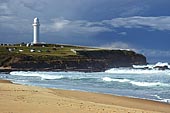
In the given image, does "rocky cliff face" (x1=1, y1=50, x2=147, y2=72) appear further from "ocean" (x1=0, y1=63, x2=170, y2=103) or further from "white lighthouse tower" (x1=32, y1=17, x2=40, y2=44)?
"ocean" (x1=0, y1=63, x2=170, y2=103)

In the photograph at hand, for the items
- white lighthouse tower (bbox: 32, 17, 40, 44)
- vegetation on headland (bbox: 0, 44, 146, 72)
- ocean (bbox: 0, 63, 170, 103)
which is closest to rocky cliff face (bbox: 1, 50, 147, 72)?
vegetation on headland (bbox: 0, 44, 146, 72)

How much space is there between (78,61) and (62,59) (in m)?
5.06

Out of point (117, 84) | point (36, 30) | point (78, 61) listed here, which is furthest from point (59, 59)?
point (117, 84)

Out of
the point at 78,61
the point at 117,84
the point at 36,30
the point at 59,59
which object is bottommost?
the point at 117,84

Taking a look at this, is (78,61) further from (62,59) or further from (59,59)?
(59,59)

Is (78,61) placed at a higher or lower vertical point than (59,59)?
lower

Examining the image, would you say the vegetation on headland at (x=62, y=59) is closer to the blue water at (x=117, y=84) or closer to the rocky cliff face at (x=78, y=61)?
the rocky cliff face at (x=78, y=61)

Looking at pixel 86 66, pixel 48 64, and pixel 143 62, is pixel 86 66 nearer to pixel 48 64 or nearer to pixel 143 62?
pixel 48 64

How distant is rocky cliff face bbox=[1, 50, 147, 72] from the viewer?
97.4 meters

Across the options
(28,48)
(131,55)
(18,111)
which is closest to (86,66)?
(28,48)

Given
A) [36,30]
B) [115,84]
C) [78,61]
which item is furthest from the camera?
[36,30]

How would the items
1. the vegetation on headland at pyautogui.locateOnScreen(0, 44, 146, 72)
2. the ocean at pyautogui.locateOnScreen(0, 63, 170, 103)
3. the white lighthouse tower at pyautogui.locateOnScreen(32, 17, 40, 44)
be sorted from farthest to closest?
the white lighthouse tower at pyautogui.locateOnScreen(32, 17, 40, 44), the vegetation on headland at pyautogui.locateOnScreen(0, 44, 146, 72), the ocean at pyautogui.locateOnScreen(0, 63, 170, 103)

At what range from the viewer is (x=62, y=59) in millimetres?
104750

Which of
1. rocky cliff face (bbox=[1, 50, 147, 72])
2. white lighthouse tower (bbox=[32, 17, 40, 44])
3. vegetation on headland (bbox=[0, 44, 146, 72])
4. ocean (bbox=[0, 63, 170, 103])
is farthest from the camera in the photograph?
white lighthouse tower (bbox=[32, 17, 40, 44])
